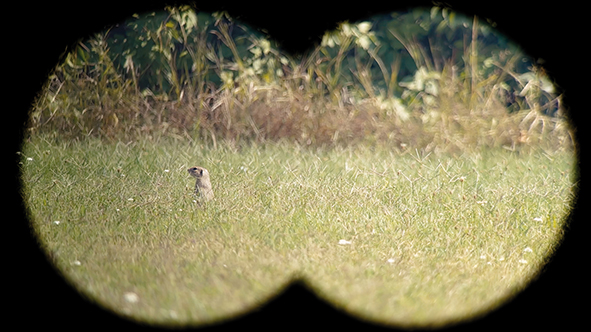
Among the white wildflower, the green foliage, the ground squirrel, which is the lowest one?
the green foliage

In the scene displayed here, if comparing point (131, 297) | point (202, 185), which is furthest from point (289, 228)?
point (131, 297)

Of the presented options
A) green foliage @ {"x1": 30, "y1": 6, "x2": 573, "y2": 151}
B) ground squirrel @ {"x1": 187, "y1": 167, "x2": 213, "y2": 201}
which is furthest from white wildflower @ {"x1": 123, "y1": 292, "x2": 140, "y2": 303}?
green foliage @ {"x1": 30, "y1": 6, "x2": 573, "y2": 151}

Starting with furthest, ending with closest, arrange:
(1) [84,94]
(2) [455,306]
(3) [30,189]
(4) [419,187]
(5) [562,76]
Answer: (1) [84,94] < (5) [562,76] < (4) [419,187] < (3) [30,189] < (2) [455,306]

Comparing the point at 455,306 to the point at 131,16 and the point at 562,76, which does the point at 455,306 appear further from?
the point at 131,16

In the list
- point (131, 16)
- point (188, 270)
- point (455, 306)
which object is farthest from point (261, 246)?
point (131, 16)

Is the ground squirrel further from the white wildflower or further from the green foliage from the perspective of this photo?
the green foliage

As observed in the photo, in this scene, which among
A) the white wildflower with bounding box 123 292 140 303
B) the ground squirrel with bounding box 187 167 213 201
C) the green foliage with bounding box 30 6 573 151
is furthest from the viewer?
the green foliage with bounding box 30 6 573 151

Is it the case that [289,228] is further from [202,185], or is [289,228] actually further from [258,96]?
[258,96]

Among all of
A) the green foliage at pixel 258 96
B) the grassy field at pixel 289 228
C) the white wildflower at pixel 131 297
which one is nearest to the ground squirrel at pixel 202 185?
the grassy field at pixel 289 228
